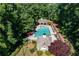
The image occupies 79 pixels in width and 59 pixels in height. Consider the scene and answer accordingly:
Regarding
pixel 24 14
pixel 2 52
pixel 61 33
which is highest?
pixel 24 14

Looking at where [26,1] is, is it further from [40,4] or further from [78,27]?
[78,27]

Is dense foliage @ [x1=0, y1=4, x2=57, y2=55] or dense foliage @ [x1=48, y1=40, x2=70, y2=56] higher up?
dense foliage @ [x1=0, y1=4, x2=57, y2=55]

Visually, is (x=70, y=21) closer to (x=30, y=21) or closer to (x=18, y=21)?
(x=30, y=21)

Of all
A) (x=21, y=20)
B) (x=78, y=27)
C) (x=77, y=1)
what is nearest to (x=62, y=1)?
(x=77, y=1)

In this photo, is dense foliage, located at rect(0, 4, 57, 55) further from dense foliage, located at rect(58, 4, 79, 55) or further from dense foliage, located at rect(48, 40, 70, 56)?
dense foliage, located at rect(48, 40, 70, 56)

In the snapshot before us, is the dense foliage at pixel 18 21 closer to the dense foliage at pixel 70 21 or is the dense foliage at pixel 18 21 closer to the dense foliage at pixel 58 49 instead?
the dense foliage at pixel 70 21

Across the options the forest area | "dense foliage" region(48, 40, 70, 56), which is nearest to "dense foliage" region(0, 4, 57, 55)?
the forest area

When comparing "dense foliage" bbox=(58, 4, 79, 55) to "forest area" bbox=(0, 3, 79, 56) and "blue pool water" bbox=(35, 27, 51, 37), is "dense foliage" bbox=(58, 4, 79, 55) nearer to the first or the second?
"forest area" bbox=(0, 3, 79, 56)

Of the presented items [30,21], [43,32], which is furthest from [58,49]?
[30,21]
